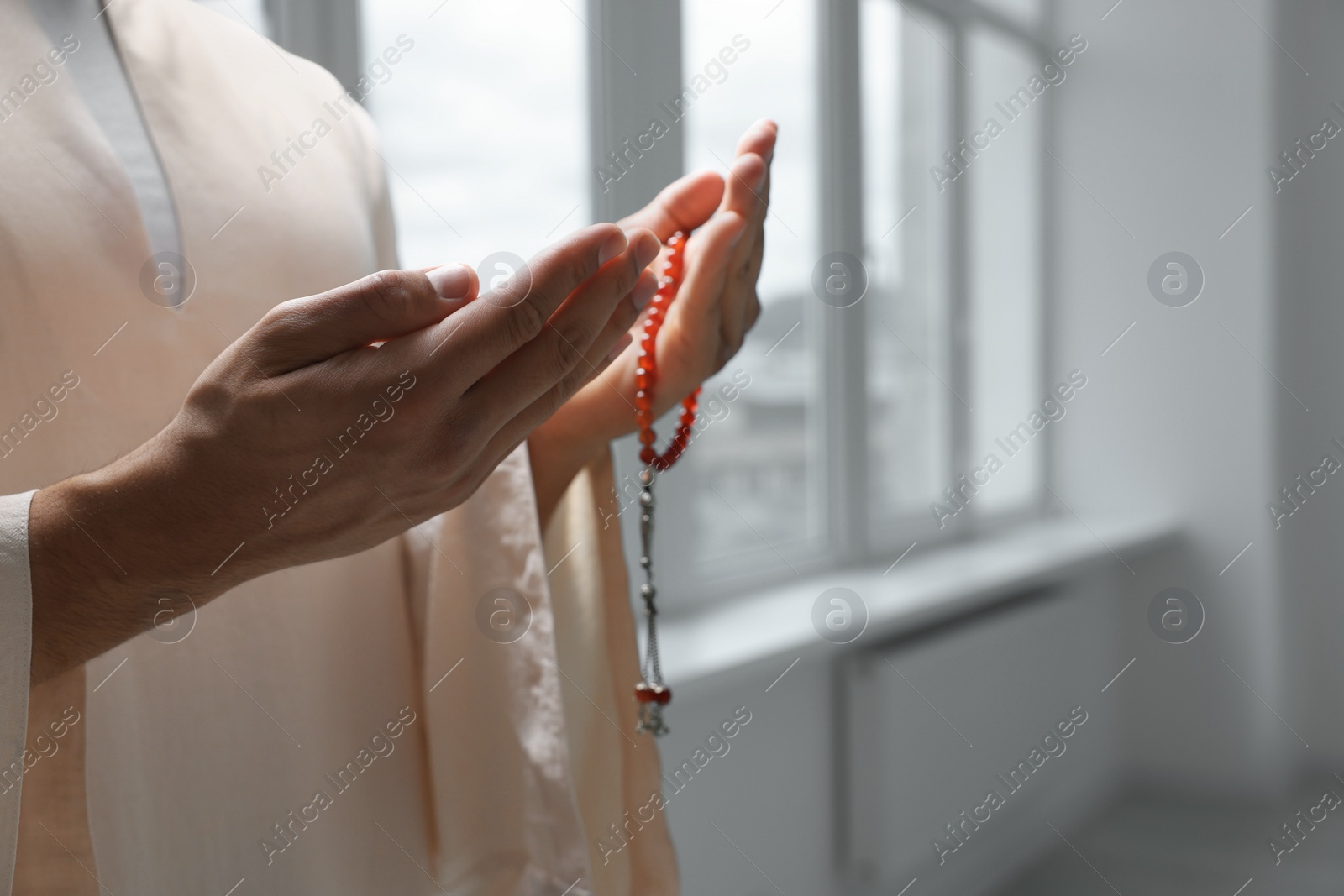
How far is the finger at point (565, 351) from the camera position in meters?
0.40

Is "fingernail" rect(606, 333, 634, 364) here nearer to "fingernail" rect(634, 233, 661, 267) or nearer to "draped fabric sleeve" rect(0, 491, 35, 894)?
"fingernail" rect(634, 233, 661, 267)

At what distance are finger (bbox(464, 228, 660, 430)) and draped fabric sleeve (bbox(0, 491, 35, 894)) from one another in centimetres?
18

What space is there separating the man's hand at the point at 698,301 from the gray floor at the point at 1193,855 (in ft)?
5.47

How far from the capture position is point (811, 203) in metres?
1.69

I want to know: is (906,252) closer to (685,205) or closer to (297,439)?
(685,205)

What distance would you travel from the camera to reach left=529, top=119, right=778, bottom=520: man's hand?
578 mm

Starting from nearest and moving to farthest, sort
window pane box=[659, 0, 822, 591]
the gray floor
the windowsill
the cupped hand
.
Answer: the cupped hand < the windowsill < window pane box=[659, 0, 822, 591] < the gray floor

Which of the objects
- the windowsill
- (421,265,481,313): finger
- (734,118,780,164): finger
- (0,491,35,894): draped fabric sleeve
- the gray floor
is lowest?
the gray floor

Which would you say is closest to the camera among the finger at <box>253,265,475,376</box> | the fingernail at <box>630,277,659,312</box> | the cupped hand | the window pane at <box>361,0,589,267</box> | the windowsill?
the finger at <box>253,265,475,376</box>

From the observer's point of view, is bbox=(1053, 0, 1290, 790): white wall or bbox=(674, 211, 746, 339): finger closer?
bbox=(674, 211, 746, 339): finger

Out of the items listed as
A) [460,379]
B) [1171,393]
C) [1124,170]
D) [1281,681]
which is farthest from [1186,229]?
[460,379]

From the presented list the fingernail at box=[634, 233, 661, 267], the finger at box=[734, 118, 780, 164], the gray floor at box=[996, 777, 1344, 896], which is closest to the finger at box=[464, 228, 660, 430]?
the fingernail at box=[634, 233, 661, 267]

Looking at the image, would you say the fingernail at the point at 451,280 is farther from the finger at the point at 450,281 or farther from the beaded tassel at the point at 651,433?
the beaded tassel at the point at 651,433

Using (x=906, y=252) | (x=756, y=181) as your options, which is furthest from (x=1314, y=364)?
(x=756, y=181)
